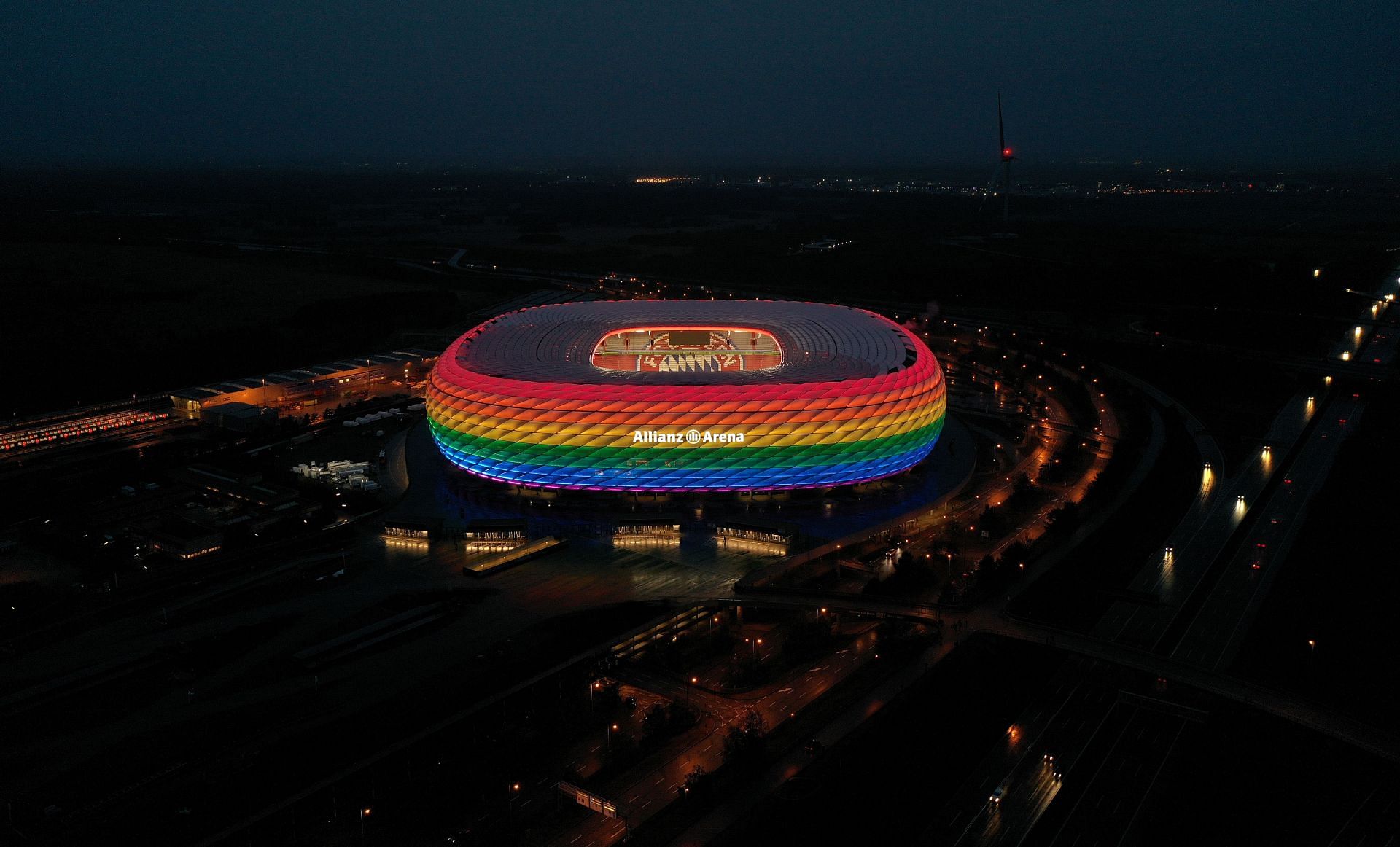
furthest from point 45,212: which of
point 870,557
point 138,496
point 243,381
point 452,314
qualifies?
point 870,557

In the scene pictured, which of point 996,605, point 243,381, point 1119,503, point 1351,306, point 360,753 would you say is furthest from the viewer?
point 1351,306

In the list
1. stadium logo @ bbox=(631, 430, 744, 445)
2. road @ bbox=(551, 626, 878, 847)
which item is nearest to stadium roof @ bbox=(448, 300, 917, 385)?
stadium logo @ bbox=(631, 430, 744, 445)

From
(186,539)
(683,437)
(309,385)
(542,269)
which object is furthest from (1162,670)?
(542,269)

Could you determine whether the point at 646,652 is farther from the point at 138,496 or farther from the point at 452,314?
the point at 452,314

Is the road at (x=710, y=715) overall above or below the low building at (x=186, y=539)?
below

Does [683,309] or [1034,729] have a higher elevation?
[683,309]

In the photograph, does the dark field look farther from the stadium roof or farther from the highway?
the stadium roof

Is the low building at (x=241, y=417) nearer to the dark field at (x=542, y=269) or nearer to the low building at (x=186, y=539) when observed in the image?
the dark field at (x=542, y=269)

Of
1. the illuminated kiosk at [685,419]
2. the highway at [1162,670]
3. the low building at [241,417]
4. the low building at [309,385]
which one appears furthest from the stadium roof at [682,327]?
the highway at [1162,670]
